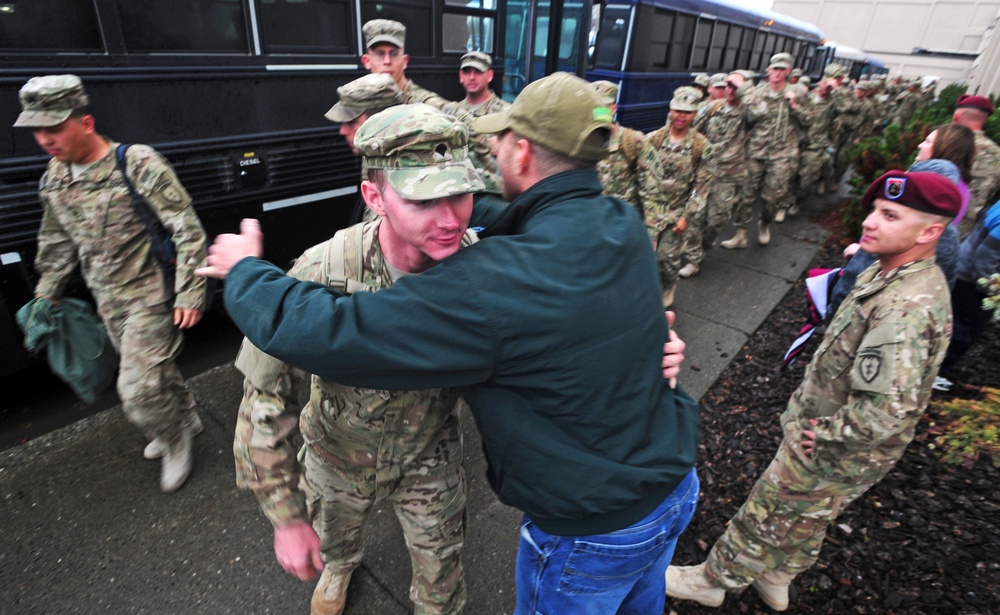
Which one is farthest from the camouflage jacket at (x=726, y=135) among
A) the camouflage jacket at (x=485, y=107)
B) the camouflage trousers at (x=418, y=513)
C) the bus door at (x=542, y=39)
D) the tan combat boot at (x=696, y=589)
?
the camouflage trousers at (x=418, y=513)

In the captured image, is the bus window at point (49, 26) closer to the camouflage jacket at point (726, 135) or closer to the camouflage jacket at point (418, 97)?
the camouflage jacket at point (418, 97)

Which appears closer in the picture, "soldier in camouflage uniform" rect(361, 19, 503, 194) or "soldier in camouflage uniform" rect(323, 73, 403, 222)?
"soldier in camouflage uniform" rect(323, 73, 403, 222)

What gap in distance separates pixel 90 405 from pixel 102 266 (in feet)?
4.64

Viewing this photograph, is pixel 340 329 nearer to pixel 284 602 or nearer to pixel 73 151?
pixel 284 602

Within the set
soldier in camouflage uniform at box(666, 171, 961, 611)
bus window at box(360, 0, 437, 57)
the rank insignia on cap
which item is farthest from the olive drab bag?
the rank insignia on cap

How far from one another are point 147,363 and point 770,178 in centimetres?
726

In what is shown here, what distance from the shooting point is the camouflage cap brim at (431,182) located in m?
1.27

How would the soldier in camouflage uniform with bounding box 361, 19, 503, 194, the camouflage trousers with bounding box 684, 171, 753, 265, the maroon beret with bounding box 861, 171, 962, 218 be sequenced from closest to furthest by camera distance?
the maroon beret with bounding box 861, 171, 962, 218
the soldier in camouflage uniform with bounding box 361, 19, 503, 194
the camouflage trousers with bounding box 684, 171, 753, 265

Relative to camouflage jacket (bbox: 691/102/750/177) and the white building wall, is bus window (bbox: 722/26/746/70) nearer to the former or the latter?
camouflage jacket (bbox: 691/102/750/177)

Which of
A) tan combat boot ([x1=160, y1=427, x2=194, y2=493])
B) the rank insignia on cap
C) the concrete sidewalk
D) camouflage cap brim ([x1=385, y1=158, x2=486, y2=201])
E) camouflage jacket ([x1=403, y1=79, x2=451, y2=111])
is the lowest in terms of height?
the concrete sidewalk

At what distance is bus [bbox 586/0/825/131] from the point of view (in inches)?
351

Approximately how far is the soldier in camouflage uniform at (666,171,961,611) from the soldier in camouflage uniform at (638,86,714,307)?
7.94 feet

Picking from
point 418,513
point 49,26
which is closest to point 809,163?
point 418,513

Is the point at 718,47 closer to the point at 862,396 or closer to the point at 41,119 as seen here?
the point at 862,396
